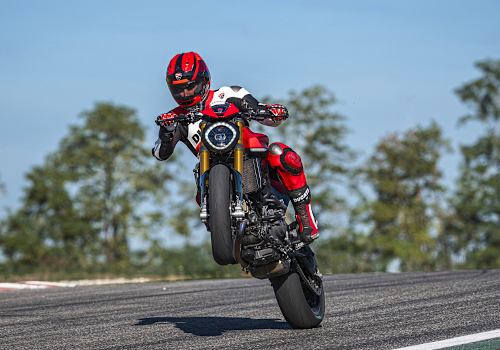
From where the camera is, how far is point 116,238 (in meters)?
35.6

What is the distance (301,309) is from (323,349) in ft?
3.94

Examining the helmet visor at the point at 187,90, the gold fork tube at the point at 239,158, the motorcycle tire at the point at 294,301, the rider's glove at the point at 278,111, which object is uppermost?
the helmet visor at the point at 187,90

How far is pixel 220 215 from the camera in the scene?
16.6ft

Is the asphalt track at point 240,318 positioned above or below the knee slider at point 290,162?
below

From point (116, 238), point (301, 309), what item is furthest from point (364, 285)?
point (116, 238)

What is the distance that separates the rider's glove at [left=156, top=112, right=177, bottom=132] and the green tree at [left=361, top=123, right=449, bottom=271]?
33.3 meters

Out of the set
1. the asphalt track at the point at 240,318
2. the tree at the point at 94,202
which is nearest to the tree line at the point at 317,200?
the tree at the point at 94,202

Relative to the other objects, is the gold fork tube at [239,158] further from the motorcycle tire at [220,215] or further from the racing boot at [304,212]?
the racing boot at [304,212]

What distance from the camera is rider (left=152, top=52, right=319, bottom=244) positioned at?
5.69 meters

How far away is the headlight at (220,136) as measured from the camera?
523 cm

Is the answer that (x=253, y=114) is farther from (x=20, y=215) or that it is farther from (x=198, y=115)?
(x=20, y=215)

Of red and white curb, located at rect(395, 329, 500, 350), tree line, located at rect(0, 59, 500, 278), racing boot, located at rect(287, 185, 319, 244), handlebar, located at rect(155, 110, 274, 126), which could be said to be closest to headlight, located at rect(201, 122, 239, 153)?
handlebar, located at rect(155, 110, 274, 126)

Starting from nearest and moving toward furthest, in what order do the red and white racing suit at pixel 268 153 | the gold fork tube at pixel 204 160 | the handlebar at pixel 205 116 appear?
the gold fork tube at pixel 204 160
the handlebar at pixel 205 116
the red and white racing suit at pixel 268 153

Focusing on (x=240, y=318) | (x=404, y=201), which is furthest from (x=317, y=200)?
(x=240, y=318)
